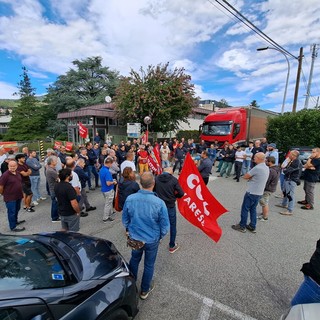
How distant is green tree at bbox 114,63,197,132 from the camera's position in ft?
54.5

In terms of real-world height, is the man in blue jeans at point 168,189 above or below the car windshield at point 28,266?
above

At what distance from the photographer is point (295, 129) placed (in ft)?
44.9

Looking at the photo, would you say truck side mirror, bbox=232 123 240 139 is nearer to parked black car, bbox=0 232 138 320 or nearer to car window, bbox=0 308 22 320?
parked black car, bbox=0 232 138 320

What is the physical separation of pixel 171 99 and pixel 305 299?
1624 centimetres

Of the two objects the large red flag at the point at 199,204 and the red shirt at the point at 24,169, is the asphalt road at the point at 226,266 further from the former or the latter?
the red shirt at the point at 24,169

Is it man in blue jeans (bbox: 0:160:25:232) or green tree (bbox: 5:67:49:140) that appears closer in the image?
man in blue jeans (bbox: 0:160:25:232)

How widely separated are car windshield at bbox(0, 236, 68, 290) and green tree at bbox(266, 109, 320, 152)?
15.7 m

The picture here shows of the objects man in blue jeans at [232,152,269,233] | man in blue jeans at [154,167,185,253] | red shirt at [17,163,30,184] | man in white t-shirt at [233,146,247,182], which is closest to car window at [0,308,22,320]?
man in blue jeans at [154,167,185,253]

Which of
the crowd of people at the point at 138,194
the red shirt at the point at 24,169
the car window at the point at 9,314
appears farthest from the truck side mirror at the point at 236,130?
the car window at the point at 9,314

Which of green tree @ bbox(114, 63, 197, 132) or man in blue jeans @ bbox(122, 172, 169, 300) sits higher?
green tree @ bbox(114, 63, 197, 132)

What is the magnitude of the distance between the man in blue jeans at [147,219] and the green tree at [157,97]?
14513 millimetres

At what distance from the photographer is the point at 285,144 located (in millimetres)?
14352

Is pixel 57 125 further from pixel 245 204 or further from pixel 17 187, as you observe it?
pixel 245 204

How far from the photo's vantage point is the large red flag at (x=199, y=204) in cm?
396
